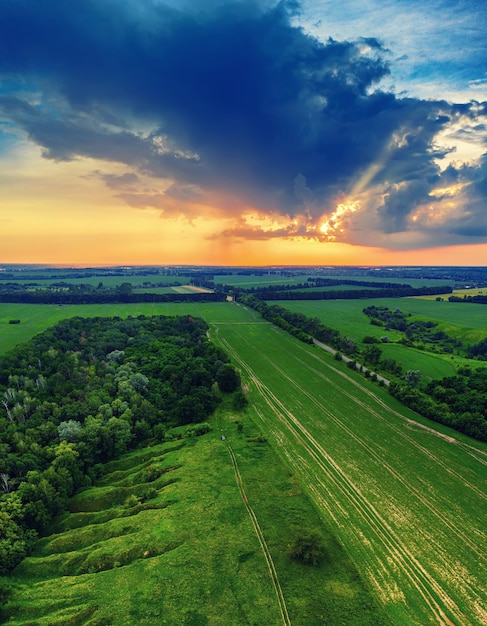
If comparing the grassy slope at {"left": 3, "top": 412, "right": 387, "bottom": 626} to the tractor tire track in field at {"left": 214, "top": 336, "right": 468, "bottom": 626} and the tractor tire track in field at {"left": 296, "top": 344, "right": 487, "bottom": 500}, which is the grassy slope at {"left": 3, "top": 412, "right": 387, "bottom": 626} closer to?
the tractor tire track in field at {"left": 214, "top": 336, "right": 468, "bottom": 626}

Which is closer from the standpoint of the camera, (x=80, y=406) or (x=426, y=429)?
(x=426, y=429)

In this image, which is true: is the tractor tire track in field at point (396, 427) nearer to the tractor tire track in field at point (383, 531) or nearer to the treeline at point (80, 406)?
the tractor tire track in field at point (383, 531)

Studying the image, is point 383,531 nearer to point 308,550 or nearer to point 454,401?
point 308,550

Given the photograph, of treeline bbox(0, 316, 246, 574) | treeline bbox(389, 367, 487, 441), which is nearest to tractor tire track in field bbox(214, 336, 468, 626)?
treeline bbox(0, 316, 246, 574)

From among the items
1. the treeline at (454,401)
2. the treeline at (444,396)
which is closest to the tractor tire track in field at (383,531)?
the treeline at (454,401)

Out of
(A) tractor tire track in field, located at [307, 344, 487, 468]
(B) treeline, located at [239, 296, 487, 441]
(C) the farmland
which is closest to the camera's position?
(C) the farmland

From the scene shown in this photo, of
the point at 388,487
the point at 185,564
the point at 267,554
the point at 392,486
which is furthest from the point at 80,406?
the point at 392,486

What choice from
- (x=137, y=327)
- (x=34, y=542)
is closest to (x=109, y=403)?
(x=34, y=542)
